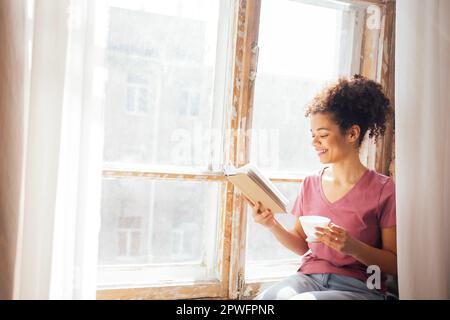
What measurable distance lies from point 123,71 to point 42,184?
52 cm

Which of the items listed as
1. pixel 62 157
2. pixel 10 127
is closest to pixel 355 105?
pixel 62 157

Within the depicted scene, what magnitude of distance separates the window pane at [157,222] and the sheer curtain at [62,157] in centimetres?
26

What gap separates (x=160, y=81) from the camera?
142 centimetres

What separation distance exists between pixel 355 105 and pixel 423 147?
0.27m

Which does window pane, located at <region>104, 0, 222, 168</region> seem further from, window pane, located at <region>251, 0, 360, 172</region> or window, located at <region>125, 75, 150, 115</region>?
window pane, located at <region>251, 0, 360, 172</region>

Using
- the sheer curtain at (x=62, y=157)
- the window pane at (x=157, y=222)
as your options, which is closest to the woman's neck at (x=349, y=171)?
the window pane at (x=157, y=222)

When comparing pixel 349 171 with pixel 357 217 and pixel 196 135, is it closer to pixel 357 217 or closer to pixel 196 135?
pixel 357 217

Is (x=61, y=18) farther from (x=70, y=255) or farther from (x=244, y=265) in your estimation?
(x=244, y=265)

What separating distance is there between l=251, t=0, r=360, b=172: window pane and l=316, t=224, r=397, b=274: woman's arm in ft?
1.13

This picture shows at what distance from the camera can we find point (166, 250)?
145 cm

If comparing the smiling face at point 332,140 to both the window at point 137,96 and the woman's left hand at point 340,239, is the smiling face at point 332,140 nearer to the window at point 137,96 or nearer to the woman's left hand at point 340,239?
the woman's left hand at point 340,239

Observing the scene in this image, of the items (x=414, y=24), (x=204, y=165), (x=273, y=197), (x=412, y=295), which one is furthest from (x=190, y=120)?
(x=412, y=295)

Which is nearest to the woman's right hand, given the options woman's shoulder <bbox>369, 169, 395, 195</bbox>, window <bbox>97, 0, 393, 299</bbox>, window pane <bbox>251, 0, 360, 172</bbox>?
window <bbox>97, 0, 393, 299</bbox>

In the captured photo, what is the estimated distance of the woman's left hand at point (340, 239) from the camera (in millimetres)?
1298
